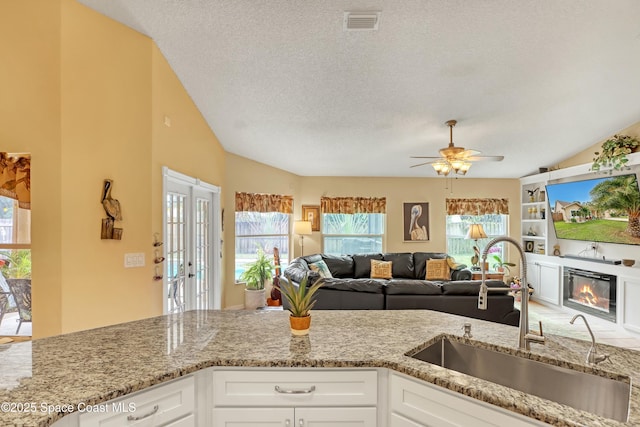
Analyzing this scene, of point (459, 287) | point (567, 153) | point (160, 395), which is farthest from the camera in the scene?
point (567, 153)

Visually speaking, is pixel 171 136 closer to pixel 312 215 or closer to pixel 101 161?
pixel 101 161

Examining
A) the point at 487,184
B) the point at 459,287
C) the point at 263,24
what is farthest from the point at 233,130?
the point at 487,184

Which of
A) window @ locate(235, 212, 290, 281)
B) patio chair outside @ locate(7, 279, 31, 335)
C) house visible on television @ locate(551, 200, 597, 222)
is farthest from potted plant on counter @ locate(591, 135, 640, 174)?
patio chair outside @ locate(7, 279, 31, 335)

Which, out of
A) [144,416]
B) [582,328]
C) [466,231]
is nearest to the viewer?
[144,416]

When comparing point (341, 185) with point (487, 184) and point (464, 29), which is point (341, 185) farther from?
point (464, 29)

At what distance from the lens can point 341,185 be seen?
7.39m

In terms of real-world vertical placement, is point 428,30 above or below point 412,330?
above

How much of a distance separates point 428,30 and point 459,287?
8.26 feet

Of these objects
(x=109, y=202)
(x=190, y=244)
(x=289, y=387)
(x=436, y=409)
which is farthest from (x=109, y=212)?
(x=436, y=409)

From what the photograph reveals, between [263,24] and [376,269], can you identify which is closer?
[263,24]

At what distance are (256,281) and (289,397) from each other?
4566mm

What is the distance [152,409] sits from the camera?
4.24ft

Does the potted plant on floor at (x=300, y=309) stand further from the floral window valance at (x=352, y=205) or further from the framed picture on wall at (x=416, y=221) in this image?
the framed picture on wall at (x=416, y=221)

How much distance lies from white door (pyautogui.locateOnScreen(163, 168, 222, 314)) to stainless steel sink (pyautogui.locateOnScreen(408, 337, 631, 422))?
275 centimetres
